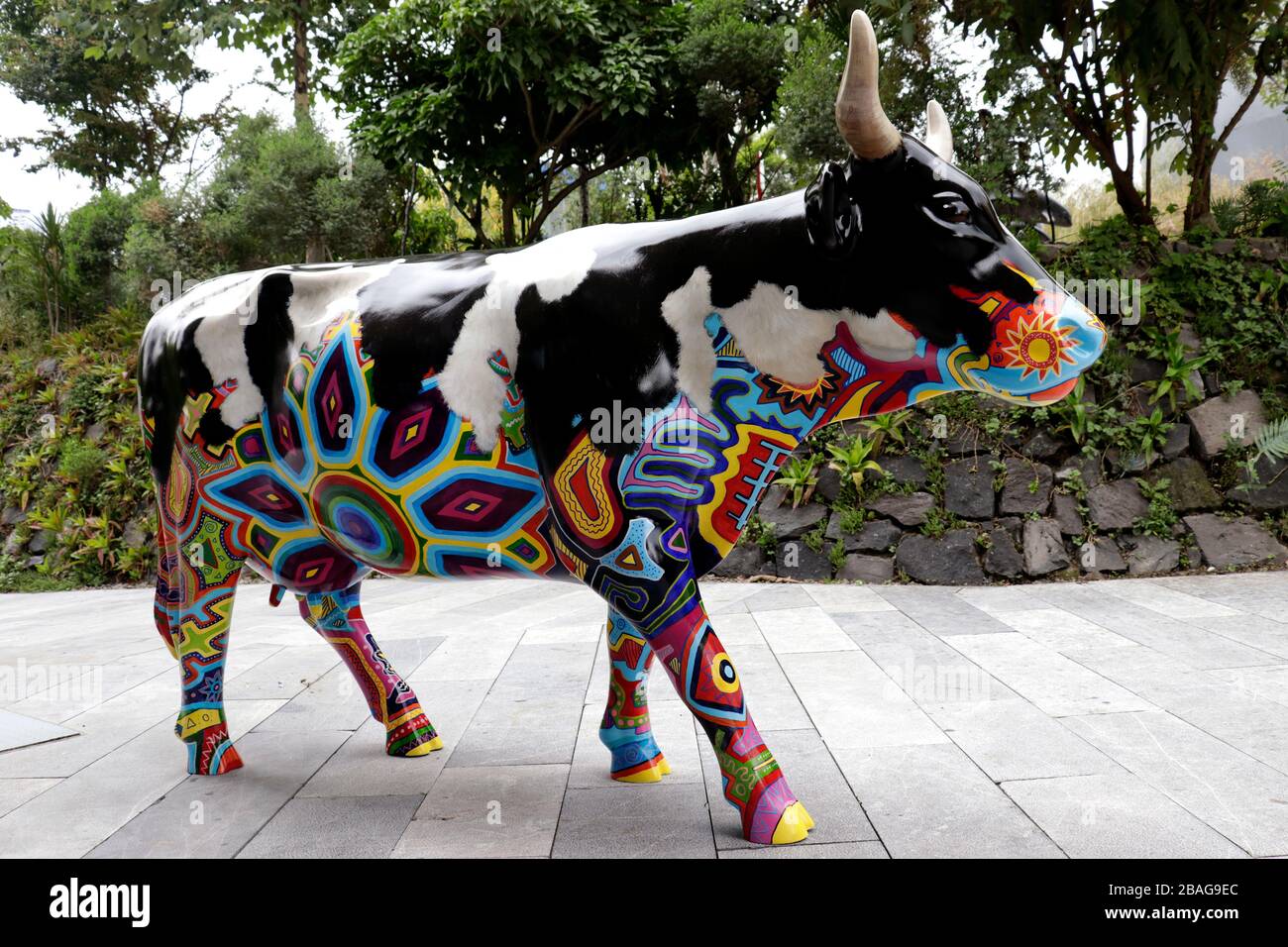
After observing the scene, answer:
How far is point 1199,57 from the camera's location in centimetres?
777

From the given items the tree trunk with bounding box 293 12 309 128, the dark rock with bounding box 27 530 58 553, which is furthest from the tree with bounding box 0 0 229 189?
the dark rock with bounding box 27 530 58 553

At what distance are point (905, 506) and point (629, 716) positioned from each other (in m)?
5.05

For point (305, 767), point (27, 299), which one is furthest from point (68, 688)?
point (27, 299)

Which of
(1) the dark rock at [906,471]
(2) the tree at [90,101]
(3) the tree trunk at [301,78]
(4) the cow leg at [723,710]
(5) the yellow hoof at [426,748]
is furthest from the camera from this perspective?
(2) the tree at [90,101]

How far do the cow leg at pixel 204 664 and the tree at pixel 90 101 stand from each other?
54.6 ft

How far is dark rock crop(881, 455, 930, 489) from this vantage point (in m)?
7.81

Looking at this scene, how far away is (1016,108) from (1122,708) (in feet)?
22.0

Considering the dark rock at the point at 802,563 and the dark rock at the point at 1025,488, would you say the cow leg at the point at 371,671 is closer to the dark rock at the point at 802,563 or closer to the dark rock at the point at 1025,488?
the dark rock at the point at 802,563

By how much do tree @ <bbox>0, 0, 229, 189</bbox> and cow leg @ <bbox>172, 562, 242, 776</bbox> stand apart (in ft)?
54.6

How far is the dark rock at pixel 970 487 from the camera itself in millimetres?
7609

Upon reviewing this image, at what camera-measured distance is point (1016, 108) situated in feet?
28.9

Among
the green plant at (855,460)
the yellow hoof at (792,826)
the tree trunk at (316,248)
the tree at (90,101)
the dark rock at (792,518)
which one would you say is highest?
the tree at (90,101)

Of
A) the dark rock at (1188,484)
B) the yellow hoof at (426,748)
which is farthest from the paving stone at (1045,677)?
the dark rock at (1188,484)

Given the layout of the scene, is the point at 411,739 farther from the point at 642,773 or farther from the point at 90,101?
the point at 90,101
